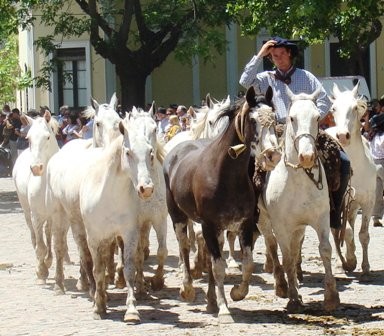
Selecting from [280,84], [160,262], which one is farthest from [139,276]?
[280,84]

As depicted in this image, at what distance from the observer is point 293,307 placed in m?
11.2

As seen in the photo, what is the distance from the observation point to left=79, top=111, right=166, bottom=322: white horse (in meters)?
11.1

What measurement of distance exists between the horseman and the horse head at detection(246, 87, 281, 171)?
1.18m

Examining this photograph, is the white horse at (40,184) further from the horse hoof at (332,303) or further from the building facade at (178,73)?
the building facade at (178,73)

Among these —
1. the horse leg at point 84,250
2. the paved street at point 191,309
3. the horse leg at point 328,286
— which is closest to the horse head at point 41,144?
the paved street at point 191,309

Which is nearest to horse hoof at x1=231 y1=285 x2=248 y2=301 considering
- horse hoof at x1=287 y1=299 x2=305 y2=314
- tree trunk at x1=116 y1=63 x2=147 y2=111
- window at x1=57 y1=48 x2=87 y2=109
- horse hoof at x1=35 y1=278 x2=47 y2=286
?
horse hoof at x1=287 y1=299 x2=305 y2=314

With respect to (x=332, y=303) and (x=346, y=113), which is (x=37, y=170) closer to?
(x=346, y=113)

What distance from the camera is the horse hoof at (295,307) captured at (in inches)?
443

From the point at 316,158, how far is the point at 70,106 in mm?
32072

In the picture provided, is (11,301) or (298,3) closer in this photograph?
(11,301)

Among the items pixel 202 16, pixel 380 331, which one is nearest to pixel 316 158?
pixel 380 331

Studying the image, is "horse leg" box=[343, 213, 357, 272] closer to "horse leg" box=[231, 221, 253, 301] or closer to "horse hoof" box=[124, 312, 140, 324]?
"horse leg" box=[231, 221, 253, 301]

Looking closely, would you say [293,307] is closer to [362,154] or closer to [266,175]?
[266,175]

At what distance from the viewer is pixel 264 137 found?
10.7 m
